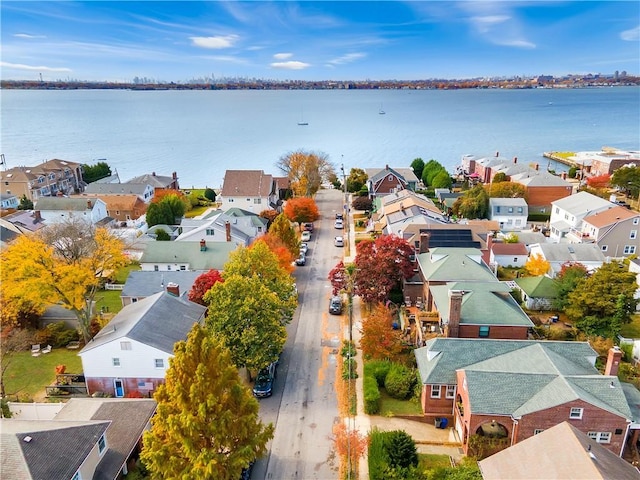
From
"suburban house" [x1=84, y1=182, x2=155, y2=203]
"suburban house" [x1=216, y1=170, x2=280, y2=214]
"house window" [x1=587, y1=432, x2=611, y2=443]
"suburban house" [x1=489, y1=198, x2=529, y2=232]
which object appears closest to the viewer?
"house window" [x1=587, y1=432, x2=611, y2=443]

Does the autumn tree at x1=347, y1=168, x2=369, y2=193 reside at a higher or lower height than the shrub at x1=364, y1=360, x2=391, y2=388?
higher

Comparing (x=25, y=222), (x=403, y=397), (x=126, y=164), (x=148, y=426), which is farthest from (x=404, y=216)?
(x=126, y=164)

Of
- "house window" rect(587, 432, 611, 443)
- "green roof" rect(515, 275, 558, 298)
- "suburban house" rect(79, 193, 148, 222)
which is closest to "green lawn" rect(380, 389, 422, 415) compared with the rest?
"house window" rect(587, 432, 611, 443)

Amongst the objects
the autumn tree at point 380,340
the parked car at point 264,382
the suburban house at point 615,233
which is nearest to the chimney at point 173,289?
the parked car at point 264,382

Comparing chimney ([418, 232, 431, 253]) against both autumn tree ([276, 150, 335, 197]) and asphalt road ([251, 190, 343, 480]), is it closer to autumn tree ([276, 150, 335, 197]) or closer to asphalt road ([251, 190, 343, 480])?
asphalt road ([251, 190, 343, 480])

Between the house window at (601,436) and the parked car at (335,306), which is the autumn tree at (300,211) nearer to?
the parked car at (335,306)

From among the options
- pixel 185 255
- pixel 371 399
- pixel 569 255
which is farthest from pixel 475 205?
pixel 371 399

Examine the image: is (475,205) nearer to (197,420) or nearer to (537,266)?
(537,266)
